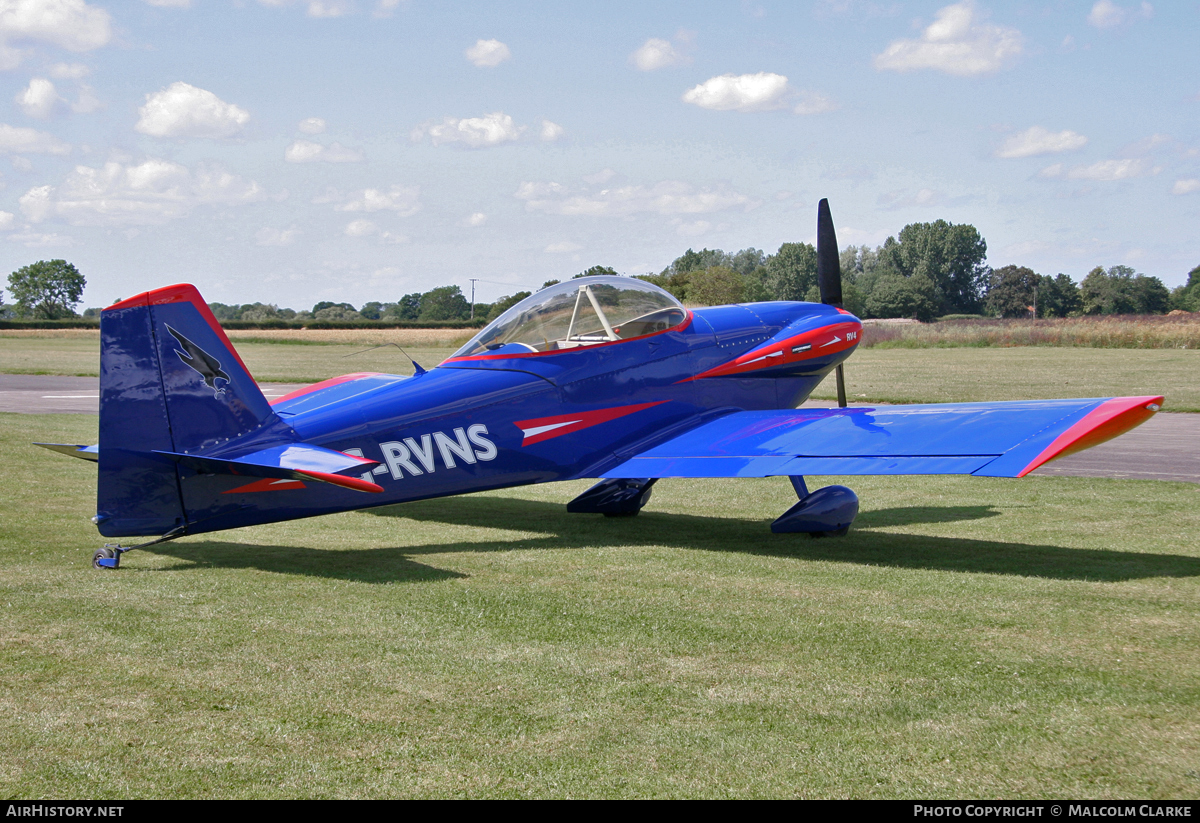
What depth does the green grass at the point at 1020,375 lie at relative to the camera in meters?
22.6

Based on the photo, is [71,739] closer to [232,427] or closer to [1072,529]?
[232,427]

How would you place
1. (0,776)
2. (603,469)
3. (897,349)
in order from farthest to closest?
(897,349) < (603,469) < (0,776)

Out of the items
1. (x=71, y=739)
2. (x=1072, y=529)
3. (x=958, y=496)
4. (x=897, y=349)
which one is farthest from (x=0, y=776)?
(x=897, y=349)

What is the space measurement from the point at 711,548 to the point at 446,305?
99.9 m

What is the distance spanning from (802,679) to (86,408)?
19465mm

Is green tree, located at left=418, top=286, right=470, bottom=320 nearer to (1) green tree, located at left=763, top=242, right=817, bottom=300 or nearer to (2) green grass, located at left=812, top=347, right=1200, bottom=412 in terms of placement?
(1) green tree, located at left=763, top=242, right=817, bottom=300

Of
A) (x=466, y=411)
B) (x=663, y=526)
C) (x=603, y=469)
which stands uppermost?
(x=466, y=411)

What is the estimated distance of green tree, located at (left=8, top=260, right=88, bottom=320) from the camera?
11050cm

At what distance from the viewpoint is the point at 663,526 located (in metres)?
9.09

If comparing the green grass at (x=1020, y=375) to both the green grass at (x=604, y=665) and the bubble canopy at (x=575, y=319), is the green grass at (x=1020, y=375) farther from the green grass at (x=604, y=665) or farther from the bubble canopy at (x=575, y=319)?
the green grass at (x=604, y=665)

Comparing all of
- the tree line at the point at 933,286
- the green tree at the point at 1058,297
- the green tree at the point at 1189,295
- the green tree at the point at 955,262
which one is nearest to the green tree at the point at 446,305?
the tree line at the point at 933,286

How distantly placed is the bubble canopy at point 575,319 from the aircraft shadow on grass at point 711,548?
169cm

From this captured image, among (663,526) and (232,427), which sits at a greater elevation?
(232,427)
